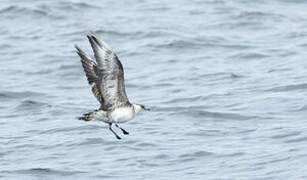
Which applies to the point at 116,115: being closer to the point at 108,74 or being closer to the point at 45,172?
the point at 108,74

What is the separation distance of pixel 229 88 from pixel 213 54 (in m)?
2.85

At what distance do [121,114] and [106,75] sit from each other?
0.53 meters

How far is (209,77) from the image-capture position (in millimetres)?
20625

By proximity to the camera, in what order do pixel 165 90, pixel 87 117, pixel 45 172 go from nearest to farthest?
pixel 87 117, pixel 45 172, pixel 165 90

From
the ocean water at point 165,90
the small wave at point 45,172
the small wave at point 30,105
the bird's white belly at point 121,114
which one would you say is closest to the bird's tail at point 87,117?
the bird's white belly at point 121,114

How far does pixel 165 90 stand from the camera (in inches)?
778

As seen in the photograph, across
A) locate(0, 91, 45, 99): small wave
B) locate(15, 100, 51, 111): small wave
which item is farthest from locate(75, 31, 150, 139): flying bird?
locate(0, 91, 45, 99): small wave

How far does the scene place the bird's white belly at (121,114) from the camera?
Result: 12.2 meters

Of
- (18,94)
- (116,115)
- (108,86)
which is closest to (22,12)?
(18,94)

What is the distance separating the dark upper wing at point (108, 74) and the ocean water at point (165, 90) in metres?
2.74

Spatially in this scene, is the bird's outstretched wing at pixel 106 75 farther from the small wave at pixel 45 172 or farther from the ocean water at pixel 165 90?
the small wave at pixel 45 172

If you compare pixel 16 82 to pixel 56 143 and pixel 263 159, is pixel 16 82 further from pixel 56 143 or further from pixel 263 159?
pixel 263 159

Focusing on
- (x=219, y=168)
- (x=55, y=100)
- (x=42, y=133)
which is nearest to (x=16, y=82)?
(x=55, y=100)

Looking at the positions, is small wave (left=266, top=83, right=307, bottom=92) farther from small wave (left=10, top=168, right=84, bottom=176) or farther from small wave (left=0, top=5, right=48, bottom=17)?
small wave (left=0, top=5, right=48, bottom=17)
